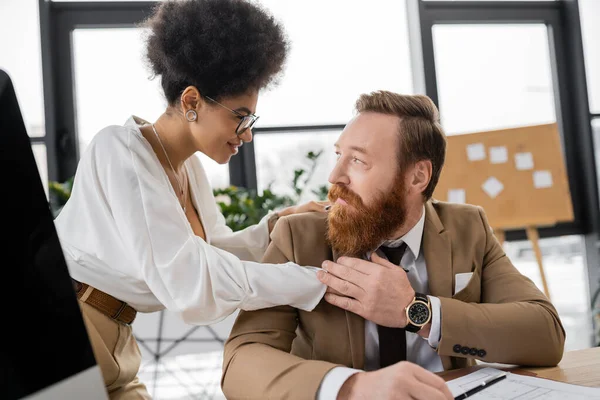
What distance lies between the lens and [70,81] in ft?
13.1

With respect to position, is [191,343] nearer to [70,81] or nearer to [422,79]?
[70,81]

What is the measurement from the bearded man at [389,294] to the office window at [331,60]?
2.80m

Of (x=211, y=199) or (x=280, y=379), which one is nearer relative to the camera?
(x=280, y=379)

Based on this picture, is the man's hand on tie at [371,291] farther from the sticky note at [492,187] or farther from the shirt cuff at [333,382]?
the sticky note at [492,187]

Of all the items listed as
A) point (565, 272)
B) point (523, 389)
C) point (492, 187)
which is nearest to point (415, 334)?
point (523, 389)

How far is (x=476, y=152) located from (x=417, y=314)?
3121 mm

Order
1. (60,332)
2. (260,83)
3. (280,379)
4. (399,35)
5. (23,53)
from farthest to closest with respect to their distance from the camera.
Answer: (399,35) → (23,53) → (260,83) → (280,379) → (60,332)

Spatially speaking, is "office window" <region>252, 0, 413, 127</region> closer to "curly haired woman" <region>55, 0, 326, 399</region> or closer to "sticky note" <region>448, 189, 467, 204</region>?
"sticky note" <region>448, 189, 467, 204</region>

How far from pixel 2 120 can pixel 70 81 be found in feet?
12.6

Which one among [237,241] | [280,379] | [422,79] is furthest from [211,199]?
[422,79]

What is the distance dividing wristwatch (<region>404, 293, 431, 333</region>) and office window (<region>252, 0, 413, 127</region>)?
318cm

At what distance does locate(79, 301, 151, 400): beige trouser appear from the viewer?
4.76 feet

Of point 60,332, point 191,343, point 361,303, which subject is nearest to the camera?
point 60,332

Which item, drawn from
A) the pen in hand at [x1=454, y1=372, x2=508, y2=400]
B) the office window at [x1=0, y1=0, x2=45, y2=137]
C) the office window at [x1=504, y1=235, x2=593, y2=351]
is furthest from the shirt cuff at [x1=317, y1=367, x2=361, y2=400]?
the office window at [x1=504, y1=235, x2=593, y2=351]
